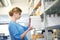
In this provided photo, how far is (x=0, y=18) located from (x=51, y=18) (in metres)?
5.26

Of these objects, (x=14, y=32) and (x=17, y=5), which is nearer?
(x=14, y=32)

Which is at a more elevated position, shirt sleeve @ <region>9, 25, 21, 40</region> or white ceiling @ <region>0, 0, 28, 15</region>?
white ceiling @ <region>0, 0, 28, 15</region>

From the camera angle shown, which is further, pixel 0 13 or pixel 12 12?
pixel 0 13

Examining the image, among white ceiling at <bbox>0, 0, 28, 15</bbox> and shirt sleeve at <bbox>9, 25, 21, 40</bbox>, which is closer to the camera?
shirt sleeve at <bbox>9, 25, 21, 40</bbox>

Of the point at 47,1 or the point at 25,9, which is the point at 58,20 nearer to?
the point at 47,1

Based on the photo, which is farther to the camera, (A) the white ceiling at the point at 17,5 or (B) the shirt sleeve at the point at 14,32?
(A) the white ceiling at the point at 17,5

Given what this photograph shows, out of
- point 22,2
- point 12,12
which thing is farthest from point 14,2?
point 12,12

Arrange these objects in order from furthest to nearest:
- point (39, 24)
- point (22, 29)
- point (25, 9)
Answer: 1. point (25, 9)
2. point (22, 29)
3. point (39, 24)

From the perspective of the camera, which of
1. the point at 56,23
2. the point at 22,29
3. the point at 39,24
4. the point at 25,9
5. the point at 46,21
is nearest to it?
the point at 56,23

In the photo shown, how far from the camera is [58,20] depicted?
196 cm

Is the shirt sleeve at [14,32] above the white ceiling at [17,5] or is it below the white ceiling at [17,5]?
below

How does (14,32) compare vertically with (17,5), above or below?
below

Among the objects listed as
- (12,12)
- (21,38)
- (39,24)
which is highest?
(12,12)

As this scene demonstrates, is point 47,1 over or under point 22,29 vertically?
over
